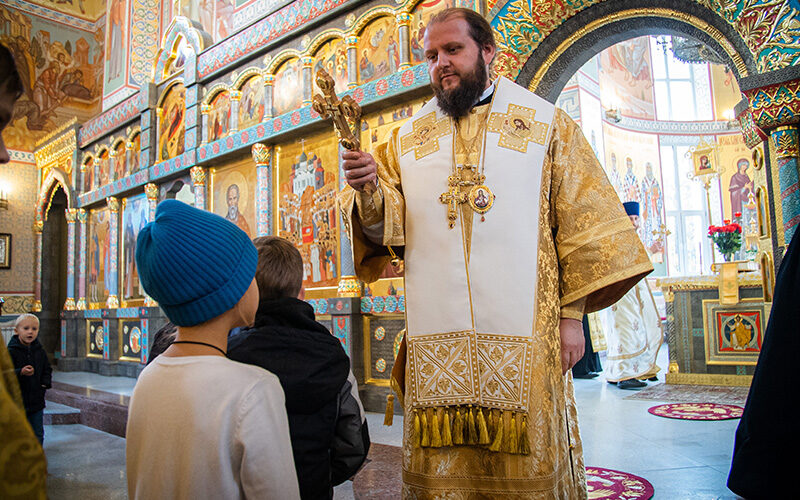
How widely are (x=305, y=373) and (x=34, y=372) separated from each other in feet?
13.8

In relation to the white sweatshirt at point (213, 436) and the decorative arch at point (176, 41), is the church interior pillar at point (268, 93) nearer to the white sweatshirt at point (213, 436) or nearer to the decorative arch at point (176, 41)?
the decorative arch at point (176, 41)

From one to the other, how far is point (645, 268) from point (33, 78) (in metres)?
17.3

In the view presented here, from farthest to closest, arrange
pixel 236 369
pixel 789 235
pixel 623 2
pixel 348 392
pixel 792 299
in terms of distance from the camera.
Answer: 1. pixel 623 2
2. pixel 789 235
3. pixel 792 299
4. pixel 348 392
5. pixel 236 369

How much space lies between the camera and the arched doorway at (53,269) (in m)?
14.8

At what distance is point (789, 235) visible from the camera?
4012 mm

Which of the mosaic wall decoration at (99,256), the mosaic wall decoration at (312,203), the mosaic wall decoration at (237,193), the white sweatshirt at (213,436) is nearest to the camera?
the white sweatshirt at (213,436)

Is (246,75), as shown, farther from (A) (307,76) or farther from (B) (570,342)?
(B) (570,342)

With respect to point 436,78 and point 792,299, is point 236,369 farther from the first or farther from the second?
point 792,299

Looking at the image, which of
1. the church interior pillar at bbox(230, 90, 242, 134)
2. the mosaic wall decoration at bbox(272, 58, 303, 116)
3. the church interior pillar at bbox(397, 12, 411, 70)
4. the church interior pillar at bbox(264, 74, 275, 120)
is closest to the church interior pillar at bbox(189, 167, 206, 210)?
the church interior pillar at bbox(230, 90, 242, 134)

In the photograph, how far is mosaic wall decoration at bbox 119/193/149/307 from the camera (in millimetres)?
11359

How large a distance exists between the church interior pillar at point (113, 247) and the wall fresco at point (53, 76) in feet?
16.2

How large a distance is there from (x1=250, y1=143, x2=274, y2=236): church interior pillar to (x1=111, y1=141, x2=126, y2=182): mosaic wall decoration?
17.5 feet

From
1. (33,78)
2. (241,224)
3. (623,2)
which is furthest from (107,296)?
(623,2)

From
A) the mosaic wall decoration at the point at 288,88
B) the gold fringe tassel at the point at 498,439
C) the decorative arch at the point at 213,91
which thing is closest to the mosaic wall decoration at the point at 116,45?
the decorative arch at the point at 213,91
